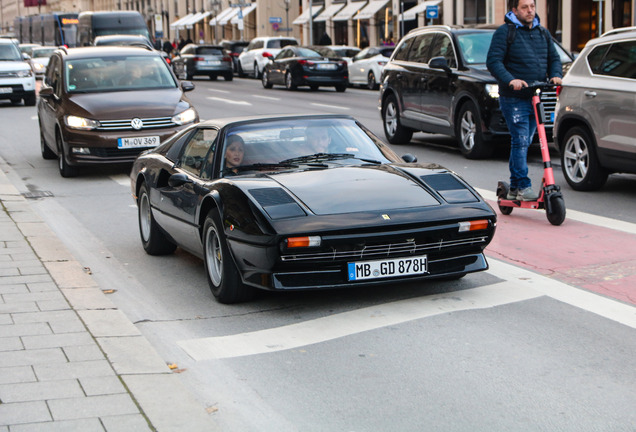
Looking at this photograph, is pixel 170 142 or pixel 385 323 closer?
pixel 385 323

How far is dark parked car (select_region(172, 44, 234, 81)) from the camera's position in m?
44.5

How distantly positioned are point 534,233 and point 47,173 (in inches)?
317

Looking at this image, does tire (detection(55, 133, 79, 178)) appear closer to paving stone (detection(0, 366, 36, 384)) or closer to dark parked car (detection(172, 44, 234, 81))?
paving stone (detection(0, 366, 36, 384))

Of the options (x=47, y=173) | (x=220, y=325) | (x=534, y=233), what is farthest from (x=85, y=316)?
(x=47, y=173)

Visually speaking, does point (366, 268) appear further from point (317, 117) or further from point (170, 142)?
point (170, 142)

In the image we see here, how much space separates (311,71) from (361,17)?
2351cm

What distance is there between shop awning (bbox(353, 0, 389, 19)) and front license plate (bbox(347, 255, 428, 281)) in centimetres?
5096

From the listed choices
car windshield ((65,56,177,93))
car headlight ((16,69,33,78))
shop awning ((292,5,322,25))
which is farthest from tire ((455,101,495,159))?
shop awning ((292,5,322,25))

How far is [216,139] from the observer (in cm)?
757

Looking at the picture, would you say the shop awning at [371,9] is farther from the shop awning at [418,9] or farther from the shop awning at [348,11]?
the shop awning at [418,9]

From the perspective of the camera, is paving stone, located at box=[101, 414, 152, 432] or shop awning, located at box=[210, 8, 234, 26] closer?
paving stone, located at box=[101, 414, 152, 432]

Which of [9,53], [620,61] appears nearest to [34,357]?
[620,61]

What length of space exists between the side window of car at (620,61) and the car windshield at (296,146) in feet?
13.1

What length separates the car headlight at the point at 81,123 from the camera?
13.8 m
